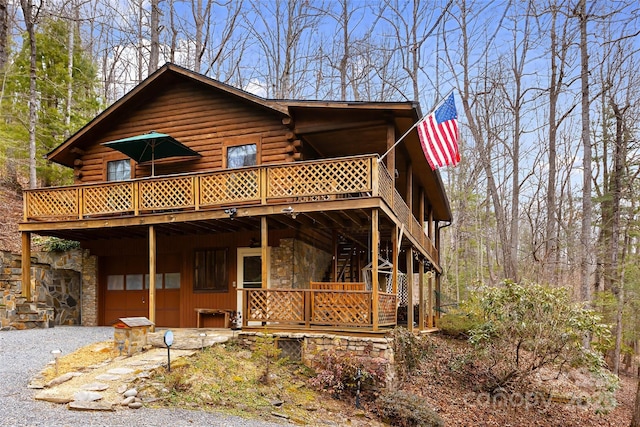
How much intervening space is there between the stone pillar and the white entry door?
5224mm

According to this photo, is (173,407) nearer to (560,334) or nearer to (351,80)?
(560,334)

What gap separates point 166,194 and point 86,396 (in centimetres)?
631

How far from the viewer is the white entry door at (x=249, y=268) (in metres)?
14.1

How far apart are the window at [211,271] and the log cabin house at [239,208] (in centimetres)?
3

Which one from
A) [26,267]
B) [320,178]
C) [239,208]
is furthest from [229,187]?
[26,267]

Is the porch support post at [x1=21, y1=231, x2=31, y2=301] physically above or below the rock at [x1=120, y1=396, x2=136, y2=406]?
above

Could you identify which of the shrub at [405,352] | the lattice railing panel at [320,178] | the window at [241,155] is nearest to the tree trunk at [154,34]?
the window at [241,155]

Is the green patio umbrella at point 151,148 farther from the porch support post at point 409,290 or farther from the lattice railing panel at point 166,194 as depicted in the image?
the porch support post at point 409,290

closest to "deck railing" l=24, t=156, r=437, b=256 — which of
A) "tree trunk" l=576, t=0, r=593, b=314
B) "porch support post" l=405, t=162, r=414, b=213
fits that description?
"porch support post" l=405, t=162, r=414, b=213

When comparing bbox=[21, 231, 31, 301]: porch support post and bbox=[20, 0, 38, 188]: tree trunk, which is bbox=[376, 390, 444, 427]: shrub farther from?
bbox=[20, 0, 38, 188]: tree trunk

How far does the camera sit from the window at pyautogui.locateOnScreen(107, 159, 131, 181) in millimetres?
15402

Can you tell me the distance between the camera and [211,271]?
14.6 meters

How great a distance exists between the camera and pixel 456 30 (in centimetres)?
2633

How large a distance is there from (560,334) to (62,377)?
32.6 ft
